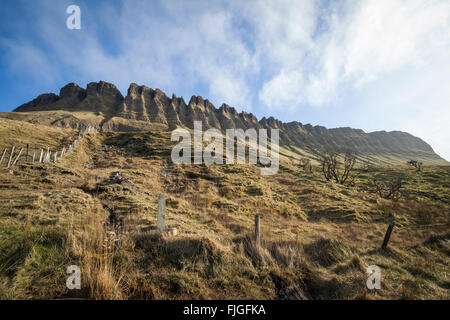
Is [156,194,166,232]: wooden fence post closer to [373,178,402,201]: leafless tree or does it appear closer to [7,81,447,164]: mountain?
[373,178,402,201]: leafless tree

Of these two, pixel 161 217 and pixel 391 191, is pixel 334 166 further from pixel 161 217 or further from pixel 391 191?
pixel 161 217

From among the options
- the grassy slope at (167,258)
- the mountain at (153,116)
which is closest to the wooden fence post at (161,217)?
the grassy slope at (167,258)

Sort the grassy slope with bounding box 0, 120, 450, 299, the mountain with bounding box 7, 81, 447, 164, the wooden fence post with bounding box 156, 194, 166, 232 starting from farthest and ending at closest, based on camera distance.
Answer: the mountain with bounding box 7, 81, 447, 164, the wooden fence post with bounding box 156, 194, 166, 232, the grassy slope with bounding box 0, 120, 450, 299

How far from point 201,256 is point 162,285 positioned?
127 centimetres

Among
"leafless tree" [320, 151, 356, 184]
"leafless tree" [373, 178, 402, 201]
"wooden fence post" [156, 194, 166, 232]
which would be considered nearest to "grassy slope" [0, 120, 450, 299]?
"wooden fence post" [156, 194, 166, 232]

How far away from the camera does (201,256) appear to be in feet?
15.9

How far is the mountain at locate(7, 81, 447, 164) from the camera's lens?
86250 mm

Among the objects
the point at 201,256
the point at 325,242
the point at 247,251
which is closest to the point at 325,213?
the point at 325,242

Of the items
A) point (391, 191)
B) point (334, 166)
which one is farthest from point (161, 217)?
point (334, 166)

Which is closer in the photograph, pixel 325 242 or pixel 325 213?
pixel 325 242

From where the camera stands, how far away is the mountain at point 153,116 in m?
86.2

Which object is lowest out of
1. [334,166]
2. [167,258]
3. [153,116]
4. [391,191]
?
[167,258]

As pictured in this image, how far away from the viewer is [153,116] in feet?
368
